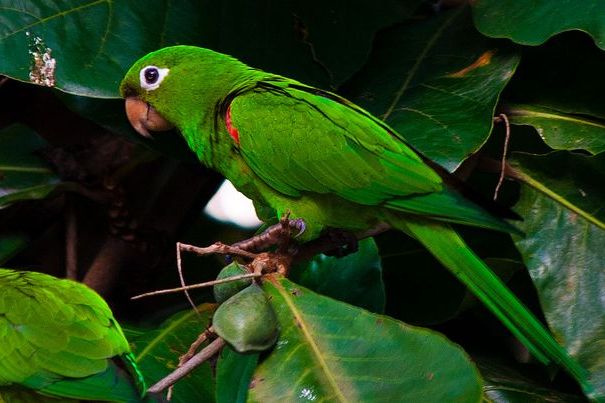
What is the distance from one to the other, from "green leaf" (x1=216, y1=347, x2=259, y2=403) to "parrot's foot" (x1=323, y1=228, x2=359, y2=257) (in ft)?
1.16

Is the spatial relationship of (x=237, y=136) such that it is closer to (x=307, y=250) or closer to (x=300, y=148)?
(x=300, y=148)

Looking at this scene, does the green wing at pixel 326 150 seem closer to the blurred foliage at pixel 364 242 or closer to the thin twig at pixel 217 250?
the blurred foliage at pixel 364 242

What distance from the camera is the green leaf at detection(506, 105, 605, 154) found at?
1452 mm

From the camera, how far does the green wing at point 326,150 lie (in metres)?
1.32

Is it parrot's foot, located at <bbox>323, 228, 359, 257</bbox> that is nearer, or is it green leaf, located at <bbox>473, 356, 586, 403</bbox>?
green leaf, located at <bbox>473, 356, 586, 403</bbox>

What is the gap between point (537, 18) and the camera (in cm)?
151

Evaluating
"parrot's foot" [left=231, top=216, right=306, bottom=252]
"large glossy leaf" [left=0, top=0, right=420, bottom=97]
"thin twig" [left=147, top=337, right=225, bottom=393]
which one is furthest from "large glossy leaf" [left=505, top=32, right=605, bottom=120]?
"thin twig" [left=147, top=337, right=225, bottom=393]

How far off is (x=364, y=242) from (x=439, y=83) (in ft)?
1.01

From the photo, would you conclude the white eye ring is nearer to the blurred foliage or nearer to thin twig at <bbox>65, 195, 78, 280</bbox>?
the blurred foliage

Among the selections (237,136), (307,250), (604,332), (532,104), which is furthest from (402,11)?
(604,332)

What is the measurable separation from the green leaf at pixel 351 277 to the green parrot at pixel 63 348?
443 millimetres

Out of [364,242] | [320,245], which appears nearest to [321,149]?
[320,245]

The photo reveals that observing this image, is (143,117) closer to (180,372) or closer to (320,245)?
(320,245)

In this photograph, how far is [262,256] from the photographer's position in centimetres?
118
